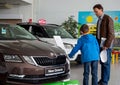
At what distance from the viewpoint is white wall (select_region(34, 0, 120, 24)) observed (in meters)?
12.7

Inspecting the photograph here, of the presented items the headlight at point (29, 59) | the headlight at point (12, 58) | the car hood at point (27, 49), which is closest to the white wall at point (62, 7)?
the car hood at point (27, 49)

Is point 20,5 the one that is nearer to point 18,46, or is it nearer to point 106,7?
point 106,7

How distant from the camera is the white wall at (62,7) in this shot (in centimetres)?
1267

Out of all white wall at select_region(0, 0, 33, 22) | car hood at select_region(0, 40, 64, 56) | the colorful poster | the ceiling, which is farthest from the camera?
white wall at select_region(0, 0, 33, 22)

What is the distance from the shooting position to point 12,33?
17.7 feet

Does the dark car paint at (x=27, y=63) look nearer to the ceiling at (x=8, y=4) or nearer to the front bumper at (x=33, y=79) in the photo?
the front bumper at (x=33, y=79)

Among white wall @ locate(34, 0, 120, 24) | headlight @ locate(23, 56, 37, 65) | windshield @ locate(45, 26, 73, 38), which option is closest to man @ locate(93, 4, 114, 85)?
headlight @ locate(23, 56, 37, 65)

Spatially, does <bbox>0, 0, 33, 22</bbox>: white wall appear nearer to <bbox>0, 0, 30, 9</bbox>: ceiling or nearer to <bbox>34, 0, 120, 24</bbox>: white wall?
<bbox>0, 0, 30, 9</bbox>: ceiling

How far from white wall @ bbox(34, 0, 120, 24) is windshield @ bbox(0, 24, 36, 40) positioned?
24.9 feet

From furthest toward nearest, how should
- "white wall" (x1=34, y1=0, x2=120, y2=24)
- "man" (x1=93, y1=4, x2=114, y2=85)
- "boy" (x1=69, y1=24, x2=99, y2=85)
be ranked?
"white wall" (x1=34, y1=0, x2=120, y2=24)
"man" (x1=93, y1=4, x2=114, y2=85)
"boy" (x1=69, y1=24, x2=99, y2=85)

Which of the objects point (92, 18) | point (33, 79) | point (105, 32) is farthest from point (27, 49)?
point (92, 18)

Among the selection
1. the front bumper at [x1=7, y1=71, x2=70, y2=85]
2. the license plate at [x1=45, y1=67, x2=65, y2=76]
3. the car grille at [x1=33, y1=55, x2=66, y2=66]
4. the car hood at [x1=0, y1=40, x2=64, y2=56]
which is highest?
the car hood at [x1=0, y1=40, x2=64, y2=56]

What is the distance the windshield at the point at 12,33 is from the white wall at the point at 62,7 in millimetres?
7598

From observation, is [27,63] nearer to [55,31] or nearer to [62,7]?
[55,31]
